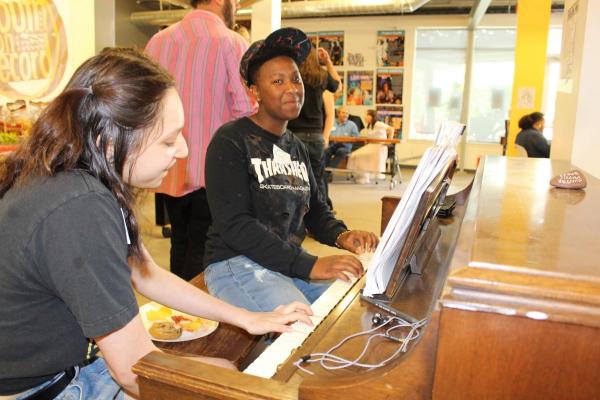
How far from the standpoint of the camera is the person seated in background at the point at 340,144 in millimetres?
9266

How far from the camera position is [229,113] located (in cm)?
283

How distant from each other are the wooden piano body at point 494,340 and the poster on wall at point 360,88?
36.2 feet

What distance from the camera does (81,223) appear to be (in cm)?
94

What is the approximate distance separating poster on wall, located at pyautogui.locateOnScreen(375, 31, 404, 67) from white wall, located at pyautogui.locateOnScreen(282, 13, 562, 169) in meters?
0.09

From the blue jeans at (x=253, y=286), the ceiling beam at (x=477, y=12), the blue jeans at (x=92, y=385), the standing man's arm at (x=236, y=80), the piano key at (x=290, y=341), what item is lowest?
the blue jeans at (x=92, y=385)

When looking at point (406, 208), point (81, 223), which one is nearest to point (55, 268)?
point (81, 223)

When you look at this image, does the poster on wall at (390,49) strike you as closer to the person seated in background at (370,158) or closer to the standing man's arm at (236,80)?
the person seated in background at (370,158)

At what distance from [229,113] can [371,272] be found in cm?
184

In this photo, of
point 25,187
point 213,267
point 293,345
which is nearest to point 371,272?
point 293,345

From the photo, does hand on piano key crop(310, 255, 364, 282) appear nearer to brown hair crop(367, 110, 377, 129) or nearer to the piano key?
the piano key

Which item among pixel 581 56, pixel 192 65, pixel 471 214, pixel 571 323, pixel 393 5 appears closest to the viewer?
pixel 571 323

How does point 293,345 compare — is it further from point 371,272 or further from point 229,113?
point 229,113

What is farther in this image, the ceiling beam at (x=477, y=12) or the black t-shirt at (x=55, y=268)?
the ceiling beam at (x=477, y=12)

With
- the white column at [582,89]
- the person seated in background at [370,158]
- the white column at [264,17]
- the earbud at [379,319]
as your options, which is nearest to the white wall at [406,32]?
the person seated in background at [370,158]
